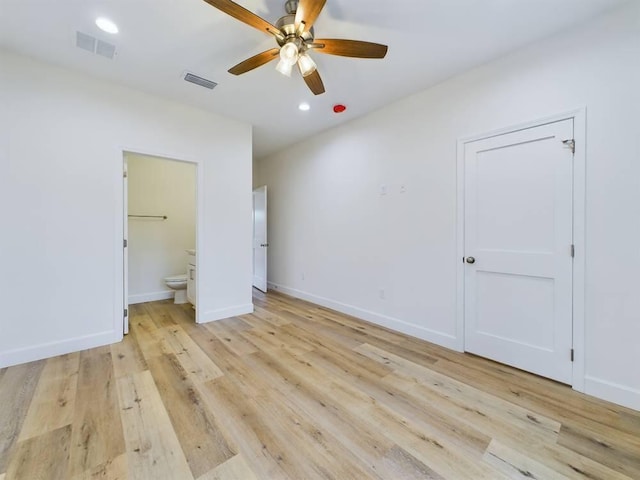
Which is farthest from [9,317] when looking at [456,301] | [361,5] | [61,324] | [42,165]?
[456,301]

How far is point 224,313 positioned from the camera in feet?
11.6

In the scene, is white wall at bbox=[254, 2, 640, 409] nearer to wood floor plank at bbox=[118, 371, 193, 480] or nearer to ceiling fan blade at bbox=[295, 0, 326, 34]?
ceiling fan blade at bbox=[295, 0, 326, 34]

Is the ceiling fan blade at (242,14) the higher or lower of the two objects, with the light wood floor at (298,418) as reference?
higher

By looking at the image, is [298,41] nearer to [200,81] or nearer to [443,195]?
[200,81]

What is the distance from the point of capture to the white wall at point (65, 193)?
2.31 meters

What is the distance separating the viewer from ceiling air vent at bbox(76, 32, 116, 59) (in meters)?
2.09

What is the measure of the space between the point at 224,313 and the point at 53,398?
1796mm

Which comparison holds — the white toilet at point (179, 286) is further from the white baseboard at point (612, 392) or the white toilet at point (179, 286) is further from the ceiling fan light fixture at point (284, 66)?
the white baseboard at point (612, 392)

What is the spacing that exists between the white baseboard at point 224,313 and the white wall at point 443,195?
3.60ft

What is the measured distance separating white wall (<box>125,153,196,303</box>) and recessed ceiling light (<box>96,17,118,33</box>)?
2171 millimetres

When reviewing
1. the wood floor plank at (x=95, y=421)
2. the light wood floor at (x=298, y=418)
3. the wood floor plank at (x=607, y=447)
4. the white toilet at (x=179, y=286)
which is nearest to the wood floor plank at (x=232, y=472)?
the light wood floor at (x=298, y=418)

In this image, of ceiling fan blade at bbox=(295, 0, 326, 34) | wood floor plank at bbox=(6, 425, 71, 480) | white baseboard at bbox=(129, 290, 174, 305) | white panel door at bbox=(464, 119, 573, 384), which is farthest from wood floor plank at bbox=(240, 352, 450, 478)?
white baseboard at bbox=(129, 290, 174, 305)

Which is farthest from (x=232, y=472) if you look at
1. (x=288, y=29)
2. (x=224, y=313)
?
(x=288, y=29)

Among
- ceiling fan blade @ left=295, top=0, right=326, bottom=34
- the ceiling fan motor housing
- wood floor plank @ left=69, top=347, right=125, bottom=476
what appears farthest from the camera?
the ceiling fan motor housing
